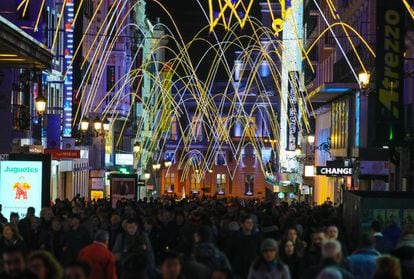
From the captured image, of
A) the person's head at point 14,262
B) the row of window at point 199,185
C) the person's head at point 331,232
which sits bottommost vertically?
the row of window at point 199,185

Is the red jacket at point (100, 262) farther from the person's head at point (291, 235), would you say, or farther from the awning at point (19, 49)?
the awning at point (19, 49)

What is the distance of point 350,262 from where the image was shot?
46.5ft

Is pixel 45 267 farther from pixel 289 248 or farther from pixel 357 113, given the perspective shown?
pixel 357 113

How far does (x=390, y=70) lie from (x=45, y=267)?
27.8 metres

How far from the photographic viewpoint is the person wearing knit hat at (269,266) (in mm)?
12984

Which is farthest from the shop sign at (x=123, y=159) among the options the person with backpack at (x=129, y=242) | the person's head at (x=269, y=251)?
the person's head at (x=269, y=251)

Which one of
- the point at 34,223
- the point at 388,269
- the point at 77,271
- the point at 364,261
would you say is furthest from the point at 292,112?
the point at 77,271

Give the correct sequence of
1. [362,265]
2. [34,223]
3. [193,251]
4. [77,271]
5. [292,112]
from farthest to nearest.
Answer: [292,112] < [34,223] < [193,251] < [362,265] < [77,271]

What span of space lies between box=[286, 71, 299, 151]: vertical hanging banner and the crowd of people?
169 feet

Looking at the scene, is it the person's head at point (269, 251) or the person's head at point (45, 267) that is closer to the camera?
the person's head at point (45, 267)

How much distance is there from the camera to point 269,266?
1305cm

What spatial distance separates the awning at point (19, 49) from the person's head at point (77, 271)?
14.0 metres

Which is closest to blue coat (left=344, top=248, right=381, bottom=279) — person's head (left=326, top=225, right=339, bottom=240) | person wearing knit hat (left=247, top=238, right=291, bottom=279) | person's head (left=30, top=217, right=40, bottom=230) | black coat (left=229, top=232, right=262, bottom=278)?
person wearing knit hat (left=247, top=238, right=291, bottom=279)

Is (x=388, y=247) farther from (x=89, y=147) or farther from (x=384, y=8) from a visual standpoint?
(x=89, y=147)
